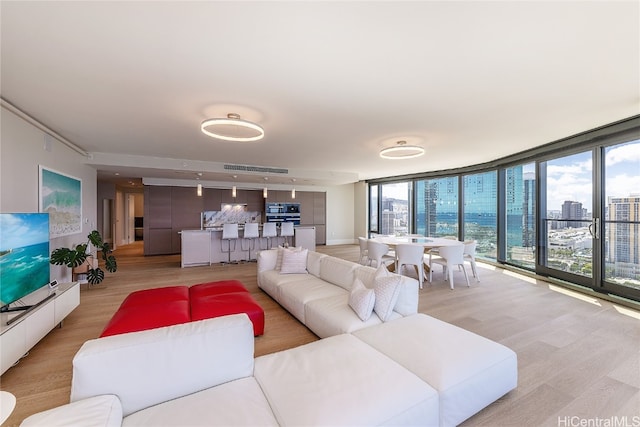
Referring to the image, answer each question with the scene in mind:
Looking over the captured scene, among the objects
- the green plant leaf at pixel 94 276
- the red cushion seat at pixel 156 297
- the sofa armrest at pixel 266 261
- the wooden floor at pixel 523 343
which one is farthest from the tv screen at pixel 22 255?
the sofa armrest at pixel 266 261

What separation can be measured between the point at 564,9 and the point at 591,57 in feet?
2.76

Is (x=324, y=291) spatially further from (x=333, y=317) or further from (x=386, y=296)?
(x=386, y=296)

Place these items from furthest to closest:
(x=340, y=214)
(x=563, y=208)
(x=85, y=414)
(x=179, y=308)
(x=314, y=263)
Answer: (x=340, y=214), (x=563, y=208), (x=314, y=263), (x=179, y=308), (x=85, y=414)

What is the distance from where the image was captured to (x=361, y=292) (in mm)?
2578

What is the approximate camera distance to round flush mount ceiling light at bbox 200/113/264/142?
3.25 meters

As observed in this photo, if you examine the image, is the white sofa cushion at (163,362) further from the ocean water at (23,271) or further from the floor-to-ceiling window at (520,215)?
the floor-to-ceiling window at (520,215)

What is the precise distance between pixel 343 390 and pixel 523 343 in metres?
2.45

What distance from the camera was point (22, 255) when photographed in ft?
8.68

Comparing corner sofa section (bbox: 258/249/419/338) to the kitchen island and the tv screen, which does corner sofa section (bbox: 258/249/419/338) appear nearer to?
the tv screen

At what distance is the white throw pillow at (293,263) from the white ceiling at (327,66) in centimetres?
196

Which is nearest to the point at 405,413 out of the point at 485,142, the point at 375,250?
the point at 375,250

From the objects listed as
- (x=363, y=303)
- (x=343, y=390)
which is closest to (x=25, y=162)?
(x=363, y=303)

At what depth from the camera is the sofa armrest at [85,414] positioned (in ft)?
3.50

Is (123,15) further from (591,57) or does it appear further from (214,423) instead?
(591,57)
